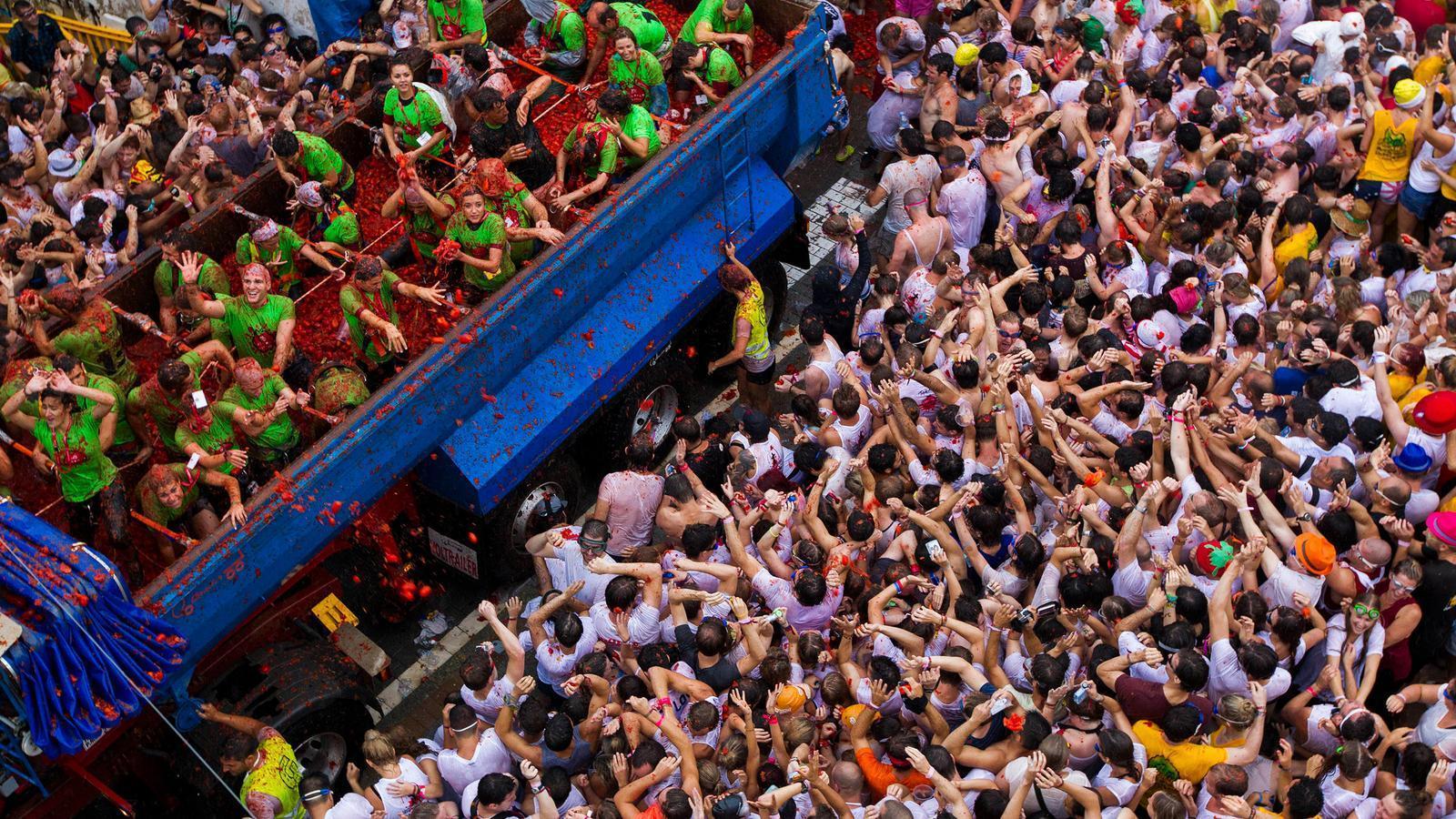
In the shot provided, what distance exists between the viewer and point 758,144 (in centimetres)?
1216

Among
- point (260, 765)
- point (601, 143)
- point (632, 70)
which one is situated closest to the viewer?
point (260, 765)

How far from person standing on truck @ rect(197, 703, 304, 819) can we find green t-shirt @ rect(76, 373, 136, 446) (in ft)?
6.33

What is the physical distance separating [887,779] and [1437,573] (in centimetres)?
370

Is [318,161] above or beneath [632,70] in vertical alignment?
above

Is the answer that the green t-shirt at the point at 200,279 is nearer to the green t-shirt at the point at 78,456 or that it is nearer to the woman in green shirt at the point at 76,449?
the woman in green shirt at the point at 76,449

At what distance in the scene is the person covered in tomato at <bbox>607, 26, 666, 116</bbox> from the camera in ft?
39.1

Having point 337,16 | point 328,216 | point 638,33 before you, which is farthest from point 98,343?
point 337,16

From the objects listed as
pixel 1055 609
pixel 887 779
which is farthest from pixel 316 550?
pixel 1055 609

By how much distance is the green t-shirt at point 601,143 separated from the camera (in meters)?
11.2

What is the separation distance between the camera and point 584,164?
11.6m

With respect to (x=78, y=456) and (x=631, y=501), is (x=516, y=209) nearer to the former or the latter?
(x=631, y=501)

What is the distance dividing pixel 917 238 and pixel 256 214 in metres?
5.22

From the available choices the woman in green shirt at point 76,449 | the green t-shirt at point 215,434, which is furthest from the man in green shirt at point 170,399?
the woman in green shirt at point 76,449

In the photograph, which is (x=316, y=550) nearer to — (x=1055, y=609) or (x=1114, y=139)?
(x=1055, y=609)
